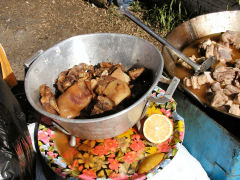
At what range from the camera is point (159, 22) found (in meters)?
5.31

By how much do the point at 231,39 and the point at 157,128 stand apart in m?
2.00

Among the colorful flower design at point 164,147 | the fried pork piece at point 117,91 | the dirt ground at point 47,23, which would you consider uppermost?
the fried pork piece at point 117,91

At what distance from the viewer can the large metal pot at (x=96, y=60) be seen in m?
1.70

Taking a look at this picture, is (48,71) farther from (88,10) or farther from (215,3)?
(88,10)

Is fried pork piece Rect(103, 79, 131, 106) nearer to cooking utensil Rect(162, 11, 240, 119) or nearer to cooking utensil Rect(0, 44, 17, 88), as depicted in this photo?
cooking utensil Rect(162, 11, 240, 119)

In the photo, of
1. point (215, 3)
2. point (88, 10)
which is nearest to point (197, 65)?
point (215, 3)

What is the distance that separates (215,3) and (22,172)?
471 centimetres

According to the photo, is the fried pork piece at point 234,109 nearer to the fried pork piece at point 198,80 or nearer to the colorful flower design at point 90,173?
the fried pork piece at point 198,80

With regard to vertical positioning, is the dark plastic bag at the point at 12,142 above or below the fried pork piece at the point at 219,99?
above

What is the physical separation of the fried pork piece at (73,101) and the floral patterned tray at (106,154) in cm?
46

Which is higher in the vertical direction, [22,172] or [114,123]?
[114,123]

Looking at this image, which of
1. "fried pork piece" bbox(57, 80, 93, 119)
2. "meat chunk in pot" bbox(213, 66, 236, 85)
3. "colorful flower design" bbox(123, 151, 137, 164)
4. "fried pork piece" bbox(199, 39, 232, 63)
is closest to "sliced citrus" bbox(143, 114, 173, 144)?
"colorful flower design" bbox(123, 151, 137, 164)

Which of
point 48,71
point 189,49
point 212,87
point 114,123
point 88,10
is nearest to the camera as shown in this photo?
point 114,123

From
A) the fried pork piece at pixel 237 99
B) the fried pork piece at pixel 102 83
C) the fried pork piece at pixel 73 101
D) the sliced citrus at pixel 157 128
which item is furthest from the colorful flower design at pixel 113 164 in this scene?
the fried pork piece at pixel 237 99
